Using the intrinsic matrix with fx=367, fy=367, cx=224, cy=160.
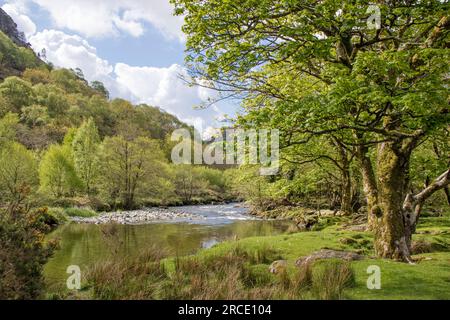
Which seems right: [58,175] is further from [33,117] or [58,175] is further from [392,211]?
[33,117]

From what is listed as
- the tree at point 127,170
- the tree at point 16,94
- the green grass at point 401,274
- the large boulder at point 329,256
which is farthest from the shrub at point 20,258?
the tree at point 16,94

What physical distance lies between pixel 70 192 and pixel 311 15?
37962 mm

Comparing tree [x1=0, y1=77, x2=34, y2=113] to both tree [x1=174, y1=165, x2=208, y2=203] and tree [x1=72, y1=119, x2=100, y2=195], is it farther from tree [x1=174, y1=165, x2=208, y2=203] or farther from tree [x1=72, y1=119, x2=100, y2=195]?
tree [x1=72, y1=119, x2=100, y2=195]

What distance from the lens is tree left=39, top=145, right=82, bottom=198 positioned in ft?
131

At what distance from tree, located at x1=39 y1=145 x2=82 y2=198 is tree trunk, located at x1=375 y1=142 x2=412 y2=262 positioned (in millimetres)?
36491

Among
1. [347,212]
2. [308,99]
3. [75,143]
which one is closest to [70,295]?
[308,99]

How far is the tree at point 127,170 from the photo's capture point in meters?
42.3

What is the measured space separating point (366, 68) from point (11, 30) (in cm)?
19568

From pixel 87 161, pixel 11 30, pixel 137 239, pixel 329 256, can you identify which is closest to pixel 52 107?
pixel 87 161

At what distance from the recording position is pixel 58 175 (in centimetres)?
4034

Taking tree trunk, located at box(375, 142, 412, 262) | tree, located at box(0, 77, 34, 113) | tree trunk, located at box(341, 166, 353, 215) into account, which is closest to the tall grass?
tree trunk, located at box(375, 142, 412, 262)

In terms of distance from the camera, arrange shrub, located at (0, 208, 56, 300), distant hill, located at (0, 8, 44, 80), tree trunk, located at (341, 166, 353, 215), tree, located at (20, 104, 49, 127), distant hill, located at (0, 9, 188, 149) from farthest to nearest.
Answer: distant hill, located at (0, 8, 44, 80), tree, located at (20, 104, 49, 127), distant hill, located at (0, 9, 188, 149), tree trunk, located at (341, 166, 353, 215), shrub, located at (0, 208, 56, 300)

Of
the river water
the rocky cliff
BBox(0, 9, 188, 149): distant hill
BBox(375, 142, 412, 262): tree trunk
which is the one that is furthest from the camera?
the rocky cliff

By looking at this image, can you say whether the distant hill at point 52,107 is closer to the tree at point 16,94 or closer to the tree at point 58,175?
the tree at point 16,94
